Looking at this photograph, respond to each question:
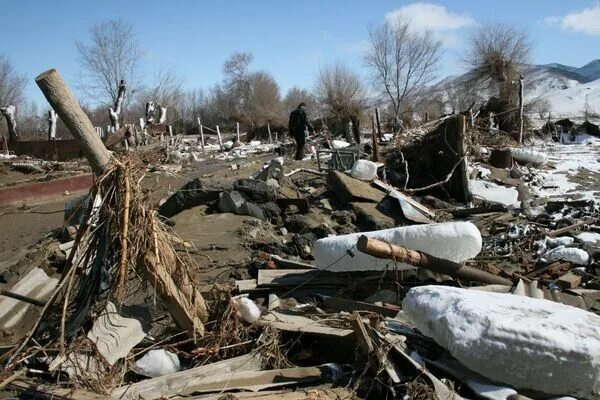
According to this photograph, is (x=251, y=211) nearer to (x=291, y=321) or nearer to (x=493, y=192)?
(x=291, y=321)

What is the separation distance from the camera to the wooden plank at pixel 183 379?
3.40m

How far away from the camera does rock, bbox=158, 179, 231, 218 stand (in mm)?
9227

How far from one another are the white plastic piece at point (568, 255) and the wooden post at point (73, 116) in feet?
18.2

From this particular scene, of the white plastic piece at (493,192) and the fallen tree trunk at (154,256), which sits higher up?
the fallen tree trunk at (154,256)

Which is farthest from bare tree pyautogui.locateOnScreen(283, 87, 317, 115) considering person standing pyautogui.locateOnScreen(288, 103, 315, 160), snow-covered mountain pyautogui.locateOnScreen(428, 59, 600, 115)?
person standing pyautogui.locateOnScreen(288, 103, 315, 160)

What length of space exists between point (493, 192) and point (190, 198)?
21.0ft

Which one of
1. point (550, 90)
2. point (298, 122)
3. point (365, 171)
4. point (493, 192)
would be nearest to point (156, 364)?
point (365, 171)

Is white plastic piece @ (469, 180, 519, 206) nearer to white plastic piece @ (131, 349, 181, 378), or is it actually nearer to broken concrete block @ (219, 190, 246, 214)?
broken concrete block @ (219, 190, 246, 214)

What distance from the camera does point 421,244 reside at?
16.6 feet

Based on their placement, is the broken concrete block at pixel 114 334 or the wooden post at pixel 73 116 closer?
the wooden post at pixel 73 116

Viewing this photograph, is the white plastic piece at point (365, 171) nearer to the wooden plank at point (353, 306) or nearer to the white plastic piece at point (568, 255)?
the white plastic piece at point (568, 255)

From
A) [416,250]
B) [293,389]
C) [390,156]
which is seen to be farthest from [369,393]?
[390,156]

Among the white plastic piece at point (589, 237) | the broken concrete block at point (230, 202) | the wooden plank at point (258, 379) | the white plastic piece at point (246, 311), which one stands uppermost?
the broken concrete block at point (230, 202)

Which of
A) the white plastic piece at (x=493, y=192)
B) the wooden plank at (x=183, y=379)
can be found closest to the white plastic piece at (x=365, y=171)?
the white plastic piece at (x=493, y=192)
